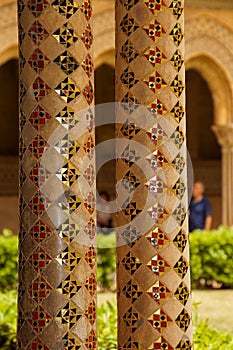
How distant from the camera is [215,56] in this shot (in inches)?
494

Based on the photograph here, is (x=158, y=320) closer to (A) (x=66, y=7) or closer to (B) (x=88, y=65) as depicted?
(B) (x=88, y=65)

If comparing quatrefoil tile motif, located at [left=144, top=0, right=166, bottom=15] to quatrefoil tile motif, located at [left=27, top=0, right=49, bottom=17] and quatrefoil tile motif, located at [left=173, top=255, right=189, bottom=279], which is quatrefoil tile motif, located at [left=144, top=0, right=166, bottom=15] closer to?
quatrefoil tile motif, located at [left=27, top=0, right=49, bottom=17]

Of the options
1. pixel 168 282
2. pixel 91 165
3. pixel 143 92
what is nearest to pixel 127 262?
pixel 168 282

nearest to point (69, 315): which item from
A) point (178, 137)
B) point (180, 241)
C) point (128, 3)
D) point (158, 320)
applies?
point (158, 320)

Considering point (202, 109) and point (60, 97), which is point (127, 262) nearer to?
point (60, 97)

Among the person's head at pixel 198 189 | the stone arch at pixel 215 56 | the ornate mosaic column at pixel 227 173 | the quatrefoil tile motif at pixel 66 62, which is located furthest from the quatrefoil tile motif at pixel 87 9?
the ornate mosaic column at pixel 227 173

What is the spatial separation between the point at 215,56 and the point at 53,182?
9448 millimetres

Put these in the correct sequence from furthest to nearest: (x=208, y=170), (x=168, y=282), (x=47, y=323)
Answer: (x=208, y=170), (x=168, y=282), (x=47, y=323)

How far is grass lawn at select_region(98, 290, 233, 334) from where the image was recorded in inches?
298

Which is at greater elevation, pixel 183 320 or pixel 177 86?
pixel 177 86

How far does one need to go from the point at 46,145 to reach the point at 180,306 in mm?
997

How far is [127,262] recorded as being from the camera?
3719 mm

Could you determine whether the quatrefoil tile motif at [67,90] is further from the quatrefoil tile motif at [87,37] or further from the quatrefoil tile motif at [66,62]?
the quatrefoil tile motif at [87,37]

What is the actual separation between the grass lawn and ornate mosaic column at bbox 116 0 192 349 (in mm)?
2989
